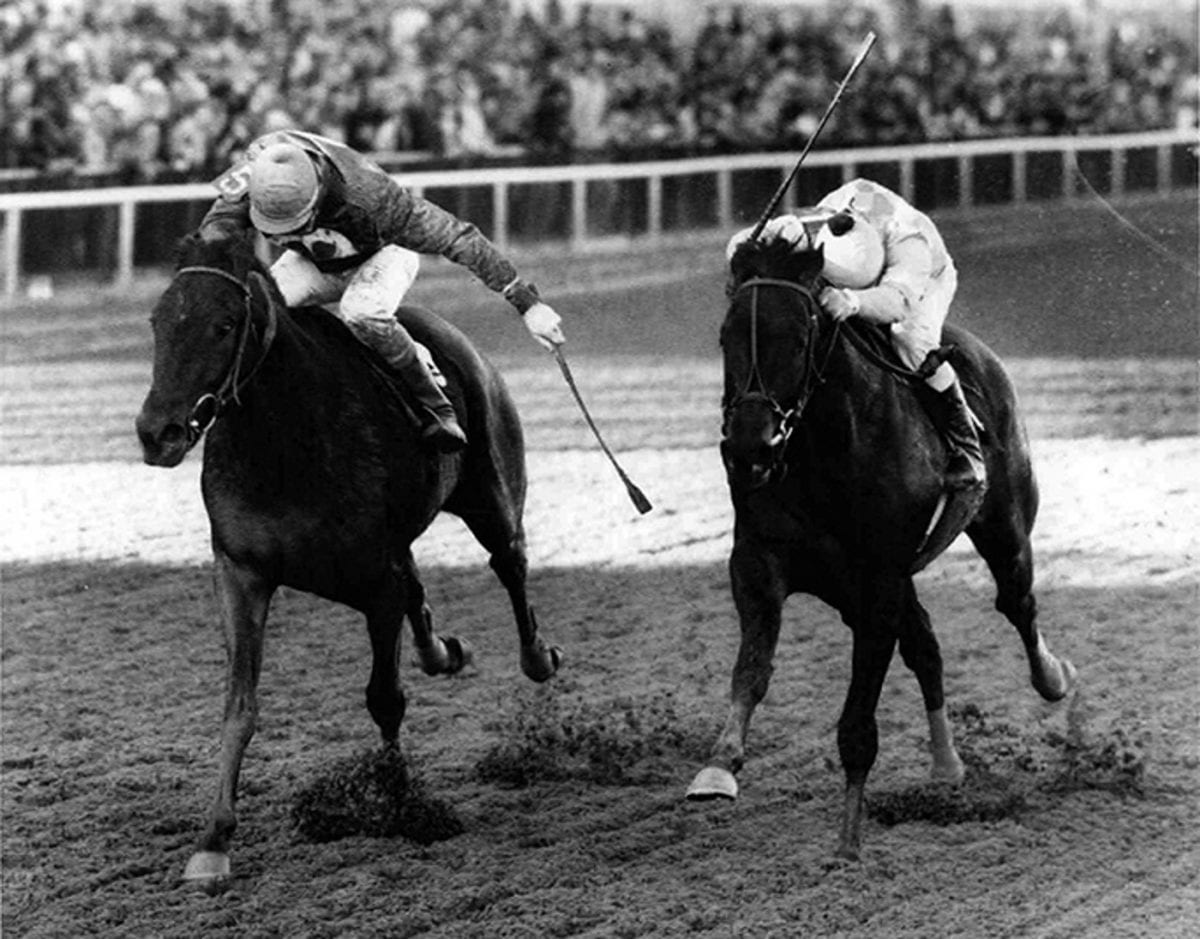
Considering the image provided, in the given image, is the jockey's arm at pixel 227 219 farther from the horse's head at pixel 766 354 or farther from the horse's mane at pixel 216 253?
the horse's head at pixel 766 354

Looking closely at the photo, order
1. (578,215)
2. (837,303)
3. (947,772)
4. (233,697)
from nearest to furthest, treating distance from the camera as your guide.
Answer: (837,303)
(233,697)
(947,772)
(578,215)

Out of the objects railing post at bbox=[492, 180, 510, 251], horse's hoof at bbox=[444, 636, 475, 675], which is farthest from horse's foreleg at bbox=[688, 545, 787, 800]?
railing post at bbox=[492, 180, 510, 251]

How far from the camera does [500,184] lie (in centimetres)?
1201

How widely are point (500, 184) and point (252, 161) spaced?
7.25 metres

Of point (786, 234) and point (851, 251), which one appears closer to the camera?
point (786, 234)

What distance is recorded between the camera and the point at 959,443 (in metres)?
5.08

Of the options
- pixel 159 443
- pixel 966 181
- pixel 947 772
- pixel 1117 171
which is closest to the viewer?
pixel 159 443

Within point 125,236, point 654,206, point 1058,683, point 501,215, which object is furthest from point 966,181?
point 1058,683

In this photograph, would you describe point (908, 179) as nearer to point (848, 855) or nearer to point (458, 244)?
point (458, 244)

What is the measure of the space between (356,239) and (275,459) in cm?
57

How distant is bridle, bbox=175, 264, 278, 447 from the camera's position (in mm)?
4473

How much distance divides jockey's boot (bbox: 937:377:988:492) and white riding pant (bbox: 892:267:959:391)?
43 mm

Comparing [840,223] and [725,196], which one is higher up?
[840,223]

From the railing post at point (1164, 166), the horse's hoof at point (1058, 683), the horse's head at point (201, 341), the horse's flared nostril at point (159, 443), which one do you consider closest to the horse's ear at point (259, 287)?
the horse's head at point (201, 341)
